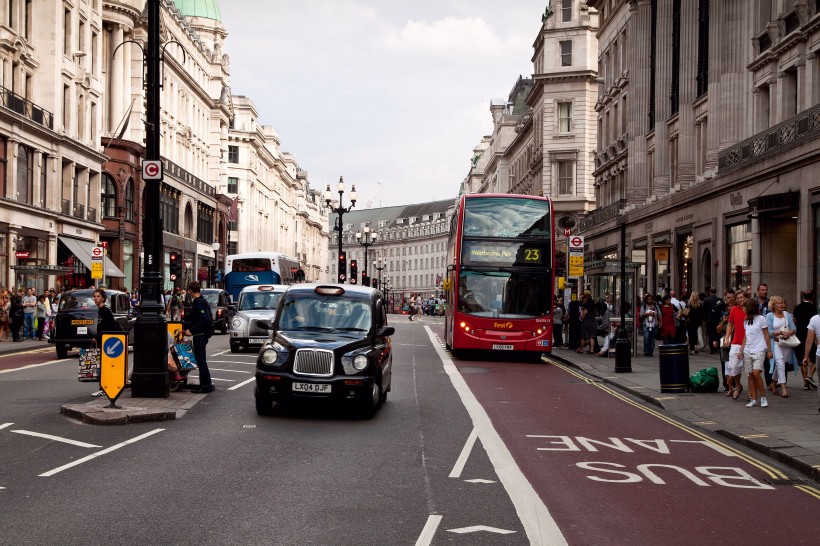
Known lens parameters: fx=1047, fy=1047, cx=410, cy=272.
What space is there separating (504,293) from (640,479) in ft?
58.3

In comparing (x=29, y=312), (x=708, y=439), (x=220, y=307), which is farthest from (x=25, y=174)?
(x=708, y=439)

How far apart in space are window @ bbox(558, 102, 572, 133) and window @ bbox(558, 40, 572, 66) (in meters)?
3.31

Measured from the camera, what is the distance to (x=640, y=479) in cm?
1037

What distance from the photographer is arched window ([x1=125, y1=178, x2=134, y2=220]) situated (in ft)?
201

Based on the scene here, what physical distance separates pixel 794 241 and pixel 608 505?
23.6m

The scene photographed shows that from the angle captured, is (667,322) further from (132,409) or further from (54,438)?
(54,438)

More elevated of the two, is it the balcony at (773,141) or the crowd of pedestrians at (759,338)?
the balcony at (773,141)

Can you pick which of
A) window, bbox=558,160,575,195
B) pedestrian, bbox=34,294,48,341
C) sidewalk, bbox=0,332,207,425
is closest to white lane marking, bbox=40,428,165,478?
sidewalk, bbox=0,332,207,425

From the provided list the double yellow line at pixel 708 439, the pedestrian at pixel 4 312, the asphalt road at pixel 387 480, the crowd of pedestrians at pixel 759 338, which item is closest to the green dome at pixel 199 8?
the pedestrian at pixel 4 312

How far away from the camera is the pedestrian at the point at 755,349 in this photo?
16.9m

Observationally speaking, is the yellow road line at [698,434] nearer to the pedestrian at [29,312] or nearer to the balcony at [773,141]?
the balcony at [773,141]

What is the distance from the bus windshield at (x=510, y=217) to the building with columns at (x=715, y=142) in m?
2.20

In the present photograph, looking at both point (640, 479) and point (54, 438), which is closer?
point (640, 479)

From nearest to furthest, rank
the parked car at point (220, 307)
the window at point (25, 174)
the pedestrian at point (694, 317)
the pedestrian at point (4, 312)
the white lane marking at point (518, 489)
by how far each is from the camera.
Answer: the white lane marking at point (518, 489)
the pedestrian at point (694, 317)
the pedestrian at point (4, 312)
the parked car at point (220, 307)
the window at point (25, 174)
